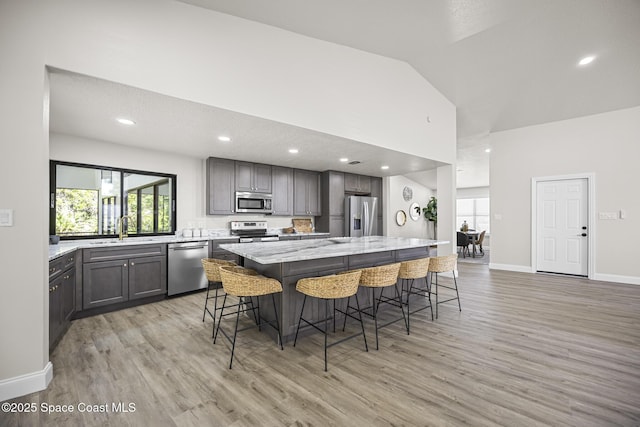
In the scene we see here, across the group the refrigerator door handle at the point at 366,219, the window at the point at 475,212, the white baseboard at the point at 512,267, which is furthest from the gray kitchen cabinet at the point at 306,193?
the window at the point at 475,212

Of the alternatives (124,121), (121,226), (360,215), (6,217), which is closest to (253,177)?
(121,226)

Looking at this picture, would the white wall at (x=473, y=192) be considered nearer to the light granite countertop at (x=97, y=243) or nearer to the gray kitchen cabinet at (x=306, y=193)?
the gray kitchen cabinet at (x=306, y=193)

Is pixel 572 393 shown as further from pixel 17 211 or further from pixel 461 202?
pixel 461 202

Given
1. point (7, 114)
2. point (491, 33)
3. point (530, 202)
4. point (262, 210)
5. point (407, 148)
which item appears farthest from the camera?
point (530, 202)

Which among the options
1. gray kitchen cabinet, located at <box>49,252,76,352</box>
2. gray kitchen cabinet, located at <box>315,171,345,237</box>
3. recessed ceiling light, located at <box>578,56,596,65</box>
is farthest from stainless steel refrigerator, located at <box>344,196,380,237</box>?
gray kitchen cabinet, located at <box>49,252,76,352</box>

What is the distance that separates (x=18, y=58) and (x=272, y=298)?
2.60 m

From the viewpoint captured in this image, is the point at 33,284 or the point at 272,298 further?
the point at 272,298

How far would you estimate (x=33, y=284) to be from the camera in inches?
73.3

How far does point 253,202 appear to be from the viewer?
5168mm

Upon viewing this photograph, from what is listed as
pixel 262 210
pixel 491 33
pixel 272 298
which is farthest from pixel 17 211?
pixel 491 33

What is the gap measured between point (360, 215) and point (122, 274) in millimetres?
4682

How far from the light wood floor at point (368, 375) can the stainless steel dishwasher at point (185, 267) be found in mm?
727

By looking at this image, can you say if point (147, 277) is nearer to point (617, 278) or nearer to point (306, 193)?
point (306, 193)

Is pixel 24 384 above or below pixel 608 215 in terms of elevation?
below
